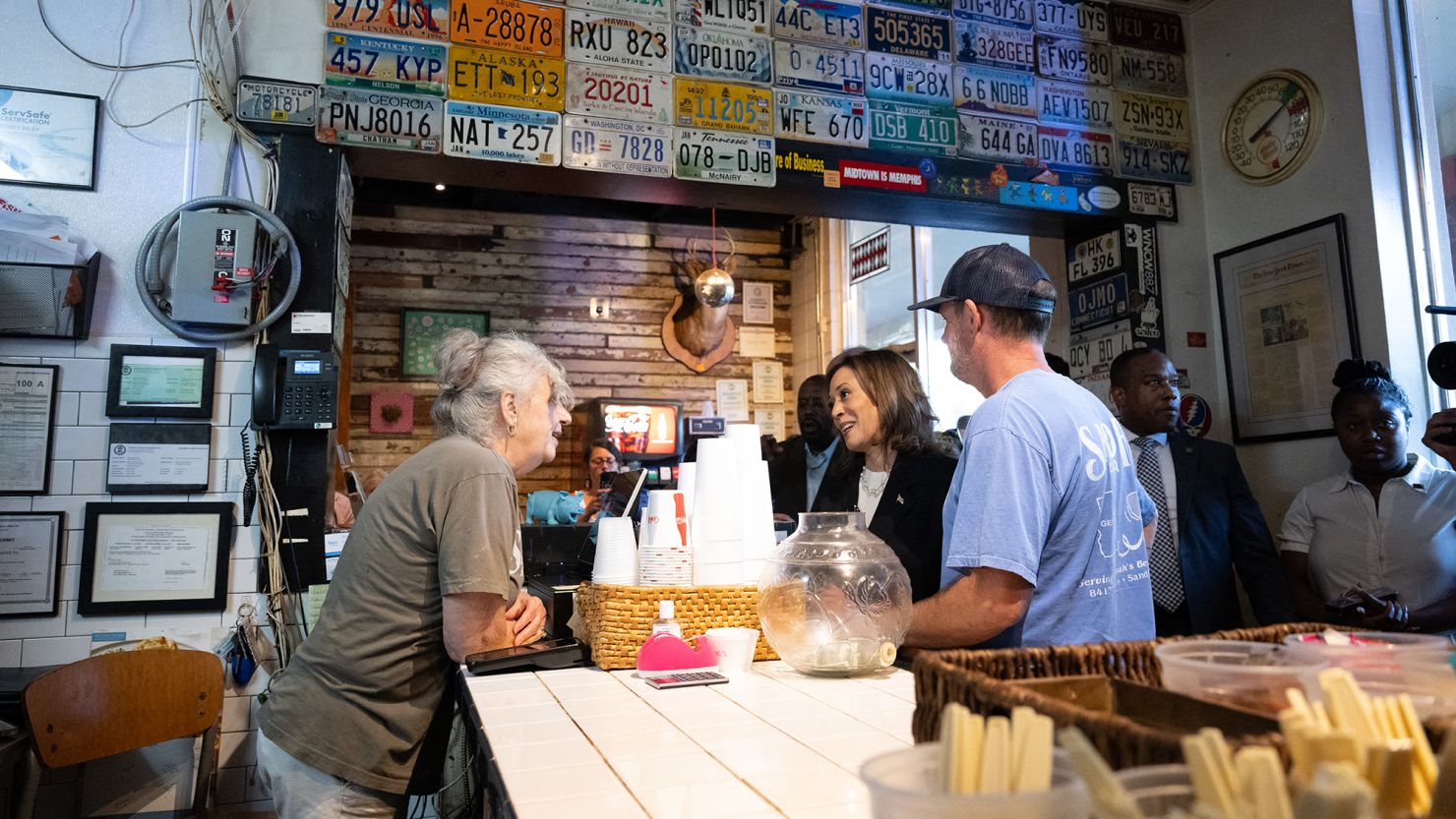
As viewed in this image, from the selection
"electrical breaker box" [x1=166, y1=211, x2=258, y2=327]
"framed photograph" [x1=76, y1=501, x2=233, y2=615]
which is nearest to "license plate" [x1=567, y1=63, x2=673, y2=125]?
"electrical breaker box" [x1=166, y1=211, x2=258, y2=327]

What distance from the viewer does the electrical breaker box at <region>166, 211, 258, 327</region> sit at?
343 centimetres

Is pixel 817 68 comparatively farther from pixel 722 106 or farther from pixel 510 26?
pixel 510 26

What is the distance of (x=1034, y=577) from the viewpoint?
1.65 meters

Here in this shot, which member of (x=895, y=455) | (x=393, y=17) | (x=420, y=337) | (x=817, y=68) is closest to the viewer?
(x=895, y=455)

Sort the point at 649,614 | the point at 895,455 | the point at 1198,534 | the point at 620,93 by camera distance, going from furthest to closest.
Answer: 1. the point at 620,93
2. the point at 1198,534
3. the point at 895,455
4. the point at 649,614

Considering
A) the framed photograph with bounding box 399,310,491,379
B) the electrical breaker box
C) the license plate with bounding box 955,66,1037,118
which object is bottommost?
the electrical breaker box

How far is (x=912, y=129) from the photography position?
4.29m

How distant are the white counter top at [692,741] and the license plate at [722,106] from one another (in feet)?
9.35

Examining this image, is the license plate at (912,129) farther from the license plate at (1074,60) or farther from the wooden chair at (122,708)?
the wooden chair at (122,708)

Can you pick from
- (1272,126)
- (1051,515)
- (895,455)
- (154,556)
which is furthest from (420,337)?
(1051,515)

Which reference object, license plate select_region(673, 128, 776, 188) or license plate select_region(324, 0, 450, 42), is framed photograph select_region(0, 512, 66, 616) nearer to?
license plate select_region(324, 0, 450, 42)

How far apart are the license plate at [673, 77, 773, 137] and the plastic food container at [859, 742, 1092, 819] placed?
12.1 feet

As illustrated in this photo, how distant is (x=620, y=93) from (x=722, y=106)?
1.50ft

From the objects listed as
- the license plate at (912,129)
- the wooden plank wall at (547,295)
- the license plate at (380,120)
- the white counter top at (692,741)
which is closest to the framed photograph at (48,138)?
the license plate at (380,120)
